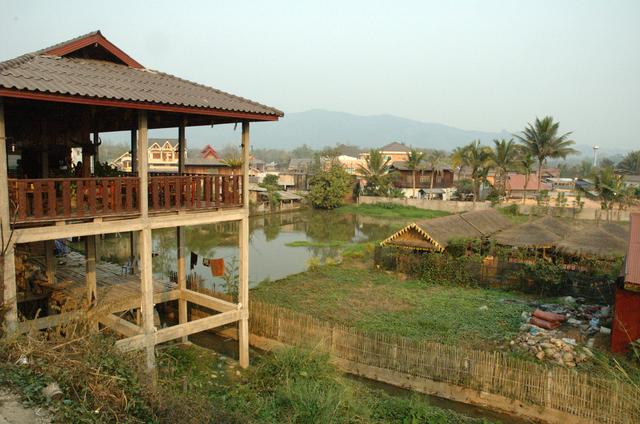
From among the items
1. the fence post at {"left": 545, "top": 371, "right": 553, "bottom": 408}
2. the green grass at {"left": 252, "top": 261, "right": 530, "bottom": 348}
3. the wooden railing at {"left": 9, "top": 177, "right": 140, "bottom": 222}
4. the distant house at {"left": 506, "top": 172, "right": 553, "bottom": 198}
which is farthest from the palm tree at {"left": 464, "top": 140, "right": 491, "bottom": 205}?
the wooden railing at {"left": 9, "top": 177, "right": 140, "bottom": 222}

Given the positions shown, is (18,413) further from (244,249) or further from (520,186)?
(520,186)

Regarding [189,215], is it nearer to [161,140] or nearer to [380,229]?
[380,229]

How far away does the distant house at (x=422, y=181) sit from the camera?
5065cm

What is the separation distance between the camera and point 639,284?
33.0 feet

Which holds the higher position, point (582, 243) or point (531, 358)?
point (582, 243)

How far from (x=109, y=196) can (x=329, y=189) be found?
118 ft

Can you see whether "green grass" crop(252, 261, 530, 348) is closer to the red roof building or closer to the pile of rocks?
the pile of rocks

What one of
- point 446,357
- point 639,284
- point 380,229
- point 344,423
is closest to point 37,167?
point 344,423

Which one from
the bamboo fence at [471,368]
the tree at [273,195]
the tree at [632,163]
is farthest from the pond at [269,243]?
the tree at [632,163]

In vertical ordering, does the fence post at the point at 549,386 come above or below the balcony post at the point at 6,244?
below

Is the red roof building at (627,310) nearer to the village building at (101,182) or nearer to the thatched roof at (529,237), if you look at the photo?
the thatched roof at (529,237)

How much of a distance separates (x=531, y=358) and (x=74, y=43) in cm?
1105

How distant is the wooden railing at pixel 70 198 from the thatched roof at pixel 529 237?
15015 mm

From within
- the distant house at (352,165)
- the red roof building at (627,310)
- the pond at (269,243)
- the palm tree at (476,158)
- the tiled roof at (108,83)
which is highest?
the tiled roof at (108,83)
